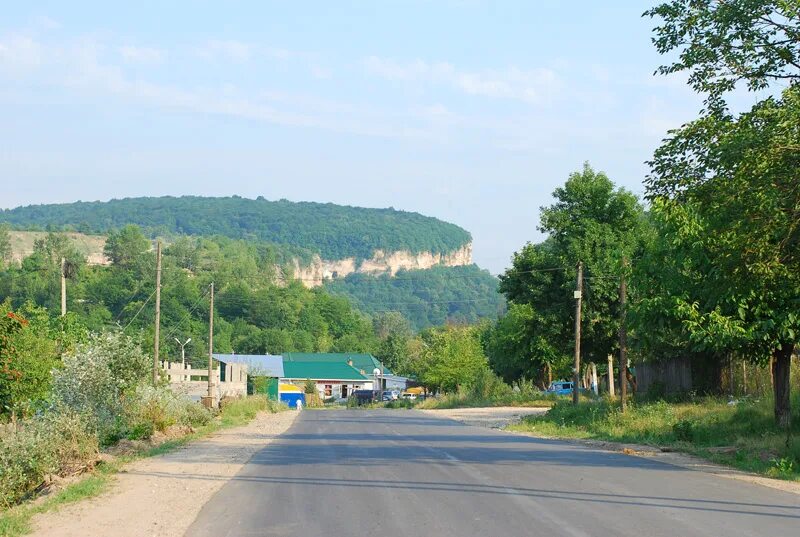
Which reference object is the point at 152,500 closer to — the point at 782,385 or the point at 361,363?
the point at 782,385

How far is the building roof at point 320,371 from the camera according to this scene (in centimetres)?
11281

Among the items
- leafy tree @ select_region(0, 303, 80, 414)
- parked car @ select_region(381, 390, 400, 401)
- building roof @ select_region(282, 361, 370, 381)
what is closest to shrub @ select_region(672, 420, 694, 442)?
leafy tree @ select_region(0, 303, 80, 414)

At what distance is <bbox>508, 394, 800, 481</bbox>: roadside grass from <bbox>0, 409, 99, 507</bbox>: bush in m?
13.1

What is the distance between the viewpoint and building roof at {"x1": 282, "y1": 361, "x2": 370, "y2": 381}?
4441 inches

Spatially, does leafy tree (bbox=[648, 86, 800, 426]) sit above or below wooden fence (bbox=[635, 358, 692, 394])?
above

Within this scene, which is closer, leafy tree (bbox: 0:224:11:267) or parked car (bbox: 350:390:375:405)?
parked car (bbox: 350:390:375:405)

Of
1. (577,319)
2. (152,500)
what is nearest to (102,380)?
(152,500)

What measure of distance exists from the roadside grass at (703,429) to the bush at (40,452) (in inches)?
515

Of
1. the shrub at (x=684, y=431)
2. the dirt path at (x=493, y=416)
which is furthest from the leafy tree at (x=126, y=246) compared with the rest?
the shrub at (x=684, y=431)

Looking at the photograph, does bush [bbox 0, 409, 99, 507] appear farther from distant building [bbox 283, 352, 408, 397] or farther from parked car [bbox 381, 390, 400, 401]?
distant building [bbox 283, 352, 408, 397]

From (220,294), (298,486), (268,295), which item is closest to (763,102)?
(298,486)

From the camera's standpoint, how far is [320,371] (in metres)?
115

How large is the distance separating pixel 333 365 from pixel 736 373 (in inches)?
3421

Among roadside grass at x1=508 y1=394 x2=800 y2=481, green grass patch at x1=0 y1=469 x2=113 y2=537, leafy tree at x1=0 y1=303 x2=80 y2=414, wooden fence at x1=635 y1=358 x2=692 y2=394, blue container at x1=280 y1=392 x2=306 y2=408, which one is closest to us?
green grass patch at x1=0 y1=469 x2=113 y2=537
